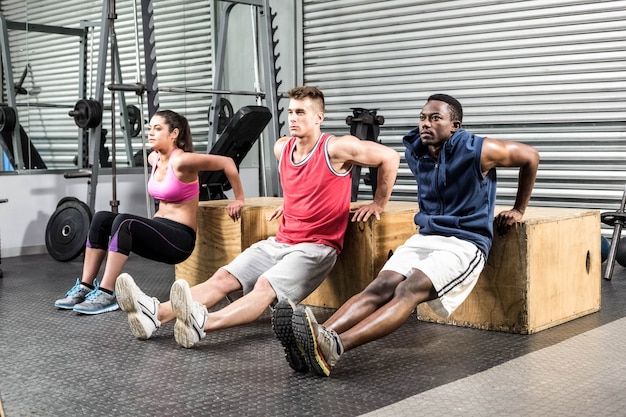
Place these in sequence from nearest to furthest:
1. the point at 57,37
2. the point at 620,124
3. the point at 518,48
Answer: the point at 620,124 → the point at 518,48 → the point at 57,37

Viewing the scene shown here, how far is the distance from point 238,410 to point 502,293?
149cm

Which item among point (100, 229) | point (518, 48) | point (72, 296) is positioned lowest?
point (72, 296)

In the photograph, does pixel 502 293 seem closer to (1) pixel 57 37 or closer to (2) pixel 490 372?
(2) pixel 490 372

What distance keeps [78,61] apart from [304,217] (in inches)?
162

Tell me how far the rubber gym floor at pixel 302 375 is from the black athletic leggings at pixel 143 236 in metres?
0.36

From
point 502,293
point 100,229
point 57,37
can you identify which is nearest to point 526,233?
point 502,293

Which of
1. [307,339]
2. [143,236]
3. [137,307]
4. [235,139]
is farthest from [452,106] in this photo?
[235,139]

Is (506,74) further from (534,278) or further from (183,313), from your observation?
(183,313)

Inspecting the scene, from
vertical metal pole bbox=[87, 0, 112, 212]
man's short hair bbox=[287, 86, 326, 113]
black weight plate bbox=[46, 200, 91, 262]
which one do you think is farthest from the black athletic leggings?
vertical metal pole bbox=[87, 0, 112, 212]

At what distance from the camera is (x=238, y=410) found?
2367 millimetres

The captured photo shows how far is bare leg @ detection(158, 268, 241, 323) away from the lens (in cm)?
338

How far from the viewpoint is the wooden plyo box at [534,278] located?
3332 mm

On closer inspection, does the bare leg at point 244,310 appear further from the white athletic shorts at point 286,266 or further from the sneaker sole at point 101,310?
the sneaker sole at point 101,310

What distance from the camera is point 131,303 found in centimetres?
319
